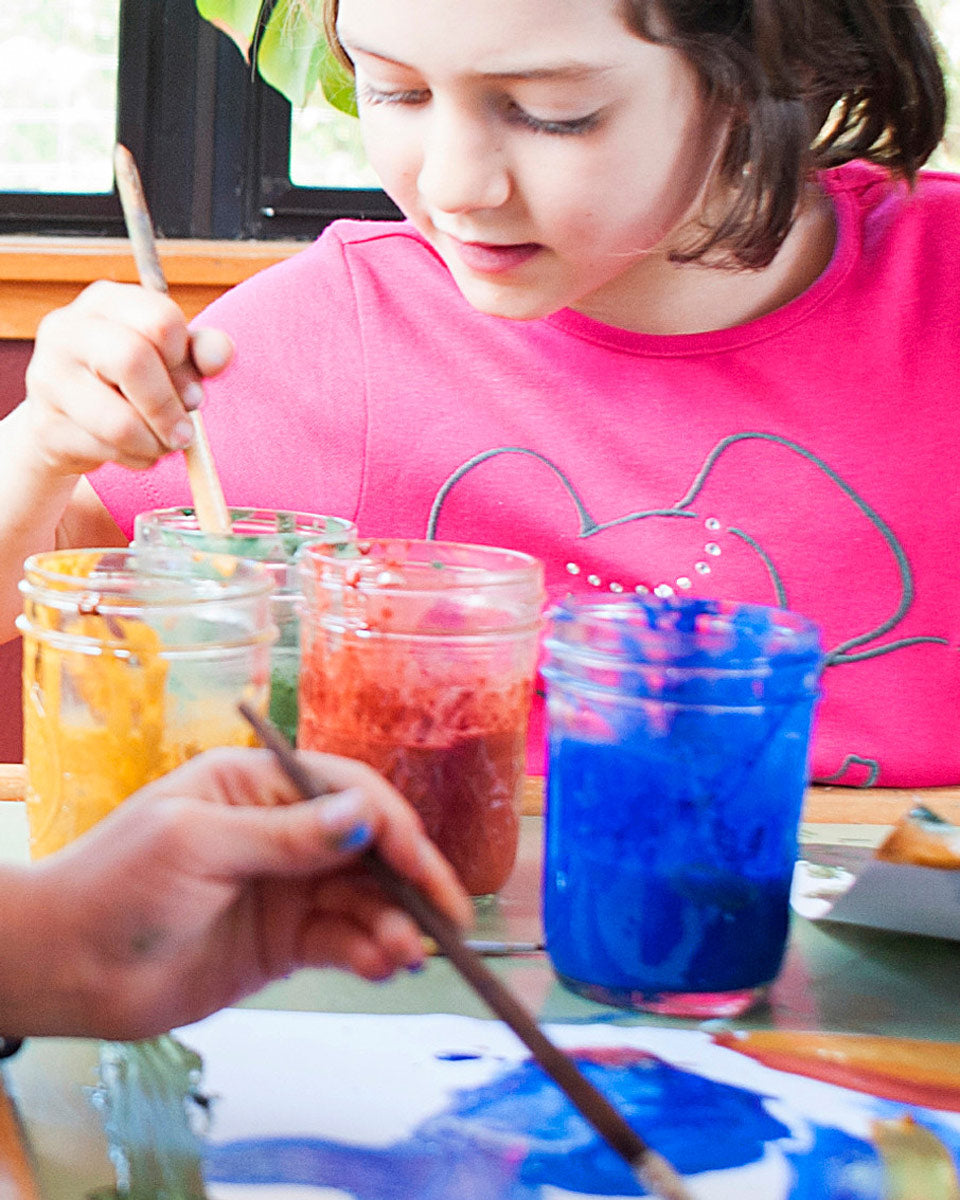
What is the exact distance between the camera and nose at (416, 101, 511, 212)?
74 centimetres

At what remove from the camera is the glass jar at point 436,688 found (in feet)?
1.77

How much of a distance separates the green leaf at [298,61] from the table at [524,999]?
31.2 inches

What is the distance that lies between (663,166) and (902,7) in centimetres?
28

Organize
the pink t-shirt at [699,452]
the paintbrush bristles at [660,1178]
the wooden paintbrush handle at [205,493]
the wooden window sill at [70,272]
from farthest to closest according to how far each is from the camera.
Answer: the wooden window sill at [70,272], the pink t-shirt at [699,452], the wooden paintbrush handle at [205,493], the paintbrush bristles at [660,1178]

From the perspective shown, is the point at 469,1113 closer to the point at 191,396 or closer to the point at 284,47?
the point at 191,396

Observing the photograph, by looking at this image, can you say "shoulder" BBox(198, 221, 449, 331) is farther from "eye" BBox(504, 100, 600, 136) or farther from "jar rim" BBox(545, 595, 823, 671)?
"jar rim" BBox(545, 595, 823, 671)

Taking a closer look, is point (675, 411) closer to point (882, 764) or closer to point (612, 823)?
point (882, 764)

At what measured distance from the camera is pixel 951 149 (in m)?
1.16

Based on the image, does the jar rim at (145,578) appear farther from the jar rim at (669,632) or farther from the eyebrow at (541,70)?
the eyebrow at (541,70)

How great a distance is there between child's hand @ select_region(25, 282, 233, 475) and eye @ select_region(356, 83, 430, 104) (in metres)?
0.17

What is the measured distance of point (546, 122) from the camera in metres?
0.75

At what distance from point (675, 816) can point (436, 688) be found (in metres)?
0.11

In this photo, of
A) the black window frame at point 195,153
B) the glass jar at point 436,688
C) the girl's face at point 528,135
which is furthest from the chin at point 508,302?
the black window frame at point 195,153

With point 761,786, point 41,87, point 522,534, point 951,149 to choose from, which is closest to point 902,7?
point 951,149
